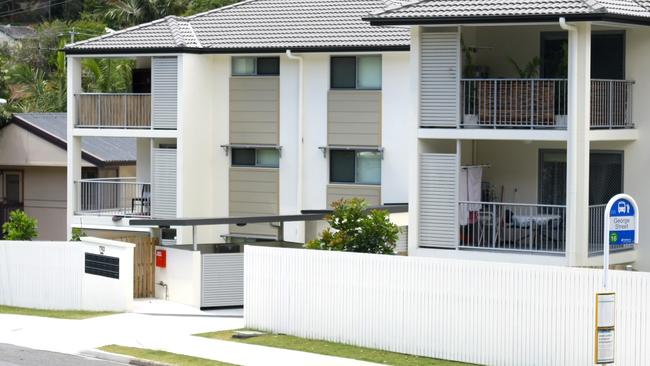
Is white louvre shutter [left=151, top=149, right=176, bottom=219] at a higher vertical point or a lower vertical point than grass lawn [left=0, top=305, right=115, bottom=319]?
higher

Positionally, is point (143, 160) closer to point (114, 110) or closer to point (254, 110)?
point (114, 110)

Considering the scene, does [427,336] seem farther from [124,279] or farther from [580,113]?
[124,279]

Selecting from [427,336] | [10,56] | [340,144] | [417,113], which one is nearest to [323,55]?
[340,144]

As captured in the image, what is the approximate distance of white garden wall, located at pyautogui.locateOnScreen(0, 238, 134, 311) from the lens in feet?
104

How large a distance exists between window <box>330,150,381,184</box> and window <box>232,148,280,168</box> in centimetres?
190

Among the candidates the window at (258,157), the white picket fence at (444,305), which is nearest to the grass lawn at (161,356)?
the white picket fence at (444,305)

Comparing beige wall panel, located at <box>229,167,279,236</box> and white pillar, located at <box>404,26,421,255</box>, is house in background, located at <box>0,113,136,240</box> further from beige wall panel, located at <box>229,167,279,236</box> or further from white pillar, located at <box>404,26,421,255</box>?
white pillar, located at <box>404,26,421,255</box>

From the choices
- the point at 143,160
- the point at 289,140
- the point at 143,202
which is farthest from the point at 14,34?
the point at 289,140

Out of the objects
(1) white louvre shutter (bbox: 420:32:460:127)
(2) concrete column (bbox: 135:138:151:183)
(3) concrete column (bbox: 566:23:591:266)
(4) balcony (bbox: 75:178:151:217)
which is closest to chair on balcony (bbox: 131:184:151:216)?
(4) balcony (bbox: 75:178:151:217)

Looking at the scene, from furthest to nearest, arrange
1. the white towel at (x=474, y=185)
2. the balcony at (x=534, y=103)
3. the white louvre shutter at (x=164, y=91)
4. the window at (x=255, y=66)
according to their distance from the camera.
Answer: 1. the window at (x=255, y=66)
2. the white louvre shutter at (x=164, y=91)
3. the white towel at (x=474, y=185)
4. the balcony at (x=534, y=103)

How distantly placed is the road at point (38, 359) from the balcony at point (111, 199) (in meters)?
12.4

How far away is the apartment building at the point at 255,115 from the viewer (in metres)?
35.2

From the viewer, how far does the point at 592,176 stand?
94.8ft

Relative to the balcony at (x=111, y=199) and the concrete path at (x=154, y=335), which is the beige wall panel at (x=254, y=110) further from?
the concrete path at (x=154, y=335)
